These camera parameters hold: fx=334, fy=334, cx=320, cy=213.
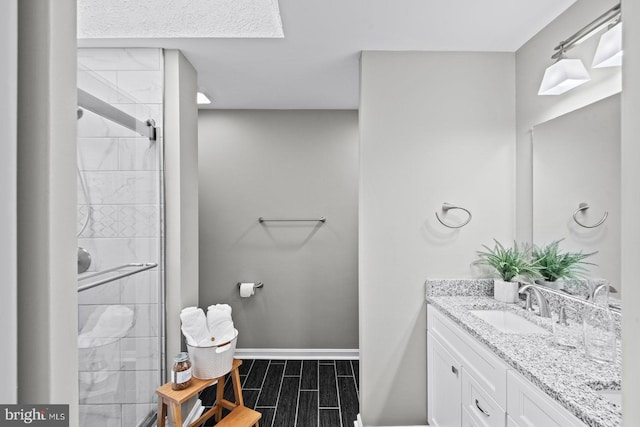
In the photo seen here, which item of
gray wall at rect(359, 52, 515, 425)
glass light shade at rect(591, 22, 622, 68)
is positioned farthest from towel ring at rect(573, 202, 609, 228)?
glass light shade at rect(591, 22, 622, 68)

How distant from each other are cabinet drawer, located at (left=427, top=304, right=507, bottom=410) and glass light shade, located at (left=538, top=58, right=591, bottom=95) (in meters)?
1.27

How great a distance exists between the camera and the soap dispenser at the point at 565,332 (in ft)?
4.27

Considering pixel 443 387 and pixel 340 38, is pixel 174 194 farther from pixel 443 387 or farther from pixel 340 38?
pixel 443 387

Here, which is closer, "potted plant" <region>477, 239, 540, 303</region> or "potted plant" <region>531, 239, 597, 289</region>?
"potted plant" <region>531, 239, 597, 289</region>

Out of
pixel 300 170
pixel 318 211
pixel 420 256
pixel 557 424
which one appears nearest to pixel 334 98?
pixel 300 170

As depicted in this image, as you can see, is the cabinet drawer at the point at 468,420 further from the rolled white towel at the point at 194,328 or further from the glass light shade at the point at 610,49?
the glass light shade at the point at 610,49

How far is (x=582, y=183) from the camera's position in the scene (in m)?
1.60

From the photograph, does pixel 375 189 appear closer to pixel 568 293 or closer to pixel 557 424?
pixel 568 293

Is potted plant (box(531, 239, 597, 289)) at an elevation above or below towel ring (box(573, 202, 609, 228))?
below

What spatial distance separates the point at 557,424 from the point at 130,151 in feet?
7.03

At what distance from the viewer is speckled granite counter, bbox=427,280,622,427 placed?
879 mm

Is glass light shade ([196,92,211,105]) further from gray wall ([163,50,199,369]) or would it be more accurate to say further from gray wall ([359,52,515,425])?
gray wall ([359,52,515,425])

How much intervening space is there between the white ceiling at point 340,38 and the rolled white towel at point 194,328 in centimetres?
159

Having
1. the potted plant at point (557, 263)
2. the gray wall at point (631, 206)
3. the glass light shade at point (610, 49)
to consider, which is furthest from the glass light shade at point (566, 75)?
the gray wall at point (631, 206)
